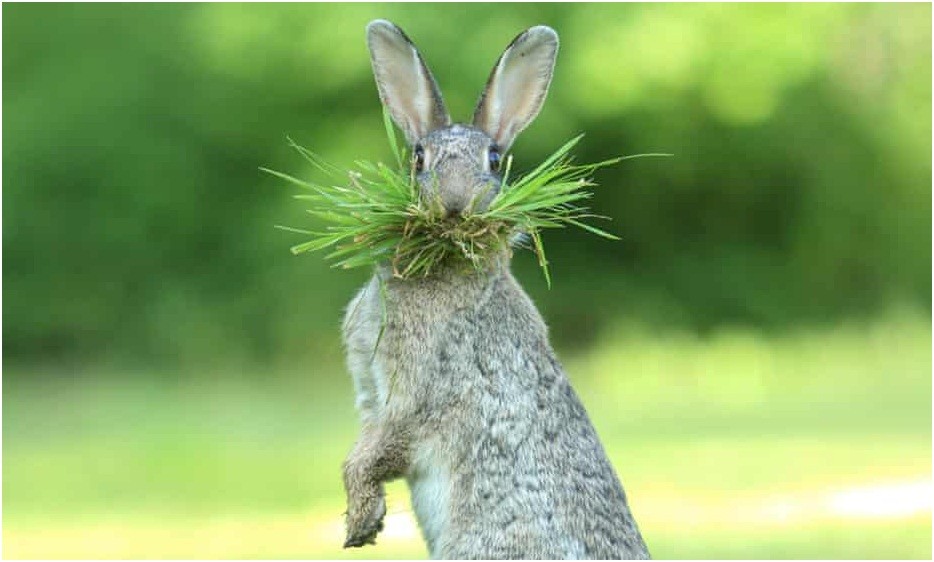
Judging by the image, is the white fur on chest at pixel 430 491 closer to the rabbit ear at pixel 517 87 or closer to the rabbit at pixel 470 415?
the rabbit at pixel 470 415

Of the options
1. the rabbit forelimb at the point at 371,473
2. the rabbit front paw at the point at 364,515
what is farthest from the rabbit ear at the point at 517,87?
the rabbit front paw at the point at 364,515

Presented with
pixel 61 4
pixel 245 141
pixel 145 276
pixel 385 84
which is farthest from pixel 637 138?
pixel 385 84

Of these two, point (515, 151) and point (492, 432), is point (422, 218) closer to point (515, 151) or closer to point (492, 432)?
point (492, 432)

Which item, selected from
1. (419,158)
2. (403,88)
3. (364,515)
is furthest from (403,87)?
(364,515)

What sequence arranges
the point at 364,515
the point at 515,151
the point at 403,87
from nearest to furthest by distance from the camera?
the point at 364,515, the point at 403,87, the point at 515,151

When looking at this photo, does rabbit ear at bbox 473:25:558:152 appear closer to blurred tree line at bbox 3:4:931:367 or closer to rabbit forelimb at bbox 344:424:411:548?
rabbit forelimb at bbox 344:424:411:548

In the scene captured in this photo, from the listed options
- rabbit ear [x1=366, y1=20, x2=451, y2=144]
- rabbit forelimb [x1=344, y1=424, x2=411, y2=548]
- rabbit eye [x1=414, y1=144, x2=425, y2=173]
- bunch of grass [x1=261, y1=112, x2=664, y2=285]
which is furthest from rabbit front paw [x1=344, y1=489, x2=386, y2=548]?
rabbit ear [x1=366, y1=20, x2=451, y2=144]
